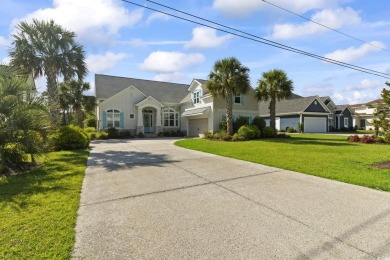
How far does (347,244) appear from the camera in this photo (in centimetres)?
315

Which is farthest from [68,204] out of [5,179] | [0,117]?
[0,117]

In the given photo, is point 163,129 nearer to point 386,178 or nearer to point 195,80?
point 195,80

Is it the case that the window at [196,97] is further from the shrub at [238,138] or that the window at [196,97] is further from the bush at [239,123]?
the shrub at [238,138]

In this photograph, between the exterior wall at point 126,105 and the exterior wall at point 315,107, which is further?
the exterior wall at point 315,107

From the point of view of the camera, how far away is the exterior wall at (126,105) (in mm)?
24297

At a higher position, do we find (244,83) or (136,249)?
(244,83)

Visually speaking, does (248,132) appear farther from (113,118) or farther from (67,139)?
(113,118)

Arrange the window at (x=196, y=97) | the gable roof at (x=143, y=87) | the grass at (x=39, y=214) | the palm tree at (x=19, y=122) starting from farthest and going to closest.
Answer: the gable roof at (x=143, y=87), the window at (x=196, y=97), the palm tree at (x=19, y=122), the grass at (x=39, y=214)

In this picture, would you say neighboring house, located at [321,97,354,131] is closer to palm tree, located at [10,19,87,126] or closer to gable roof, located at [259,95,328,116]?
gable roof, located at [259,95,328,116]

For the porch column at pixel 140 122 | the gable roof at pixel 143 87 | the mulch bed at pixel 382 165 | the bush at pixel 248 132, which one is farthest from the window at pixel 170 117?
the mulch bed at pixel 382 165

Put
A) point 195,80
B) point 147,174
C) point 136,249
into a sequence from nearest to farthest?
point 136,249, point 147,174, point 195,80

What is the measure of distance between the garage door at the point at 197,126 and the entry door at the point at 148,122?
15.2 feet

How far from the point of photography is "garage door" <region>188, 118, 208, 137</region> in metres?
24.6

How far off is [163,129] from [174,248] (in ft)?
80.6
